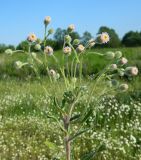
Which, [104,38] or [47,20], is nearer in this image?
[104,38]

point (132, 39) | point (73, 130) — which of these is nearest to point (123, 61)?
point (73, 130)

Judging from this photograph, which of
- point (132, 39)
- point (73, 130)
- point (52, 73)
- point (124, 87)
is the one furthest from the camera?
point (132, 39)

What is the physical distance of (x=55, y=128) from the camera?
707cm

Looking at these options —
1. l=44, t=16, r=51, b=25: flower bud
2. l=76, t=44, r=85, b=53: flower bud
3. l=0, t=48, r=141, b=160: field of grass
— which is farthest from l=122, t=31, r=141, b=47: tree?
l=76, t=44, r=85, b=53: flower bud

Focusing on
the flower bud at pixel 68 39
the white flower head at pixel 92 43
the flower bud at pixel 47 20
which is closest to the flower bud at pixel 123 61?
the white flower head at pixel 92 43

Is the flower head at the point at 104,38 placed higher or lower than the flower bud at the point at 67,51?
higher

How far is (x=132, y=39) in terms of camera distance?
26.2m

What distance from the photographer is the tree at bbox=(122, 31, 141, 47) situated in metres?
25.8

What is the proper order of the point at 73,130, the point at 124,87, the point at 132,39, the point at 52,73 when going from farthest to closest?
the point at 132,39
the point at 73,130
the point at 52,73
the point at 124,87

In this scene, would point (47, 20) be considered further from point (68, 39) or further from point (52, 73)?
point (52, 73)

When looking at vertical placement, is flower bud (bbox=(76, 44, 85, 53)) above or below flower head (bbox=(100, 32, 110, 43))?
below

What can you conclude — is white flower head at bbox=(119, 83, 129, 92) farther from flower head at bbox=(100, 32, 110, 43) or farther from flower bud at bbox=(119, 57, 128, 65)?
flower head at bbox=(100, 32, 110, 43)

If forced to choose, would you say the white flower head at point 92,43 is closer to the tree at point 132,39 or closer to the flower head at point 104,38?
the flower head at point 104,38

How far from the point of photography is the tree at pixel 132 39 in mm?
25844
